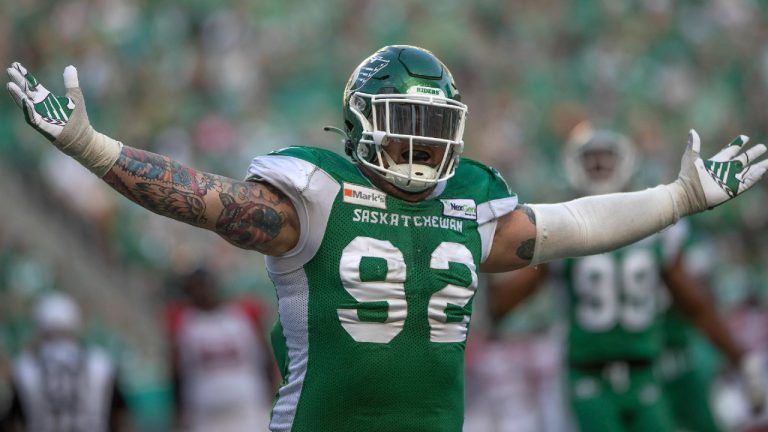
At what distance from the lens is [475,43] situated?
14609mm

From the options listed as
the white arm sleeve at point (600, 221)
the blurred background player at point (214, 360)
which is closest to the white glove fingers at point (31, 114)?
the white arm sleeve at point (600, 221)

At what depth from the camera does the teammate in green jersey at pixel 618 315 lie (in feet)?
22.8

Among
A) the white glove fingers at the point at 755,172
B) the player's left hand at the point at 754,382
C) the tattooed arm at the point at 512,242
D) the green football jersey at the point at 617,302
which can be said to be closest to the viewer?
the tattooed arm at the point at 512,242

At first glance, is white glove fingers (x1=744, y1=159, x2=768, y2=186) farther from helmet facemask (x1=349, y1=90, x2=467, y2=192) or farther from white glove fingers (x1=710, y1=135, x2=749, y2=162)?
helmet facemask (x1=349, y1=90, x2=467, y2=192)

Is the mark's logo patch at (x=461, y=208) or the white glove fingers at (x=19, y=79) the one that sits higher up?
the white glove fingers at (x=19, y=79)

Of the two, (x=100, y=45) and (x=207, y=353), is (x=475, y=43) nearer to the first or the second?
(x=100, y=45)

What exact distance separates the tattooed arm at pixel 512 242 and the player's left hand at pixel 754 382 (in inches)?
136

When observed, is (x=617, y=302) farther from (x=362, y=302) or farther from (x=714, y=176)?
(x=362, y=302)

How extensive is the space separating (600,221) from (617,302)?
297 centimetres

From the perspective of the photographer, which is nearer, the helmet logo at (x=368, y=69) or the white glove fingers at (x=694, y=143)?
the helmet logo at (x=368, y=69)

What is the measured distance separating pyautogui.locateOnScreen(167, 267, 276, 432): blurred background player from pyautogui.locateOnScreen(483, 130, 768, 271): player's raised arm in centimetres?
509

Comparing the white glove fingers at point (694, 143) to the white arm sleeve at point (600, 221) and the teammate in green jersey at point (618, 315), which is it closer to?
the white arm sleeve at point (600, 221)

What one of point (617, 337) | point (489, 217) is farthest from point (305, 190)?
point (617, 337)

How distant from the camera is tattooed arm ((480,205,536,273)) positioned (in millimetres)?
4168
